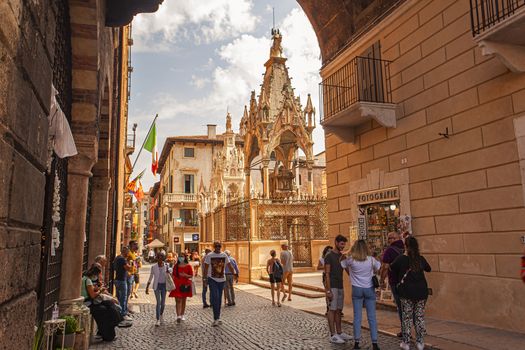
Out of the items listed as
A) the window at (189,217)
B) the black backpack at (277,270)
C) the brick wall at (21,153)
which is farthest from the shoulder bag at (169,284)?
the window at (189,217)

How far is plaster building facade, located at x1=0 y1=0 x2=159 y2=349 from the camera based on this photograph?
205cm

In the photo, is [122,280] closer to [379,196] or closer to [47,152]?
[379,196]

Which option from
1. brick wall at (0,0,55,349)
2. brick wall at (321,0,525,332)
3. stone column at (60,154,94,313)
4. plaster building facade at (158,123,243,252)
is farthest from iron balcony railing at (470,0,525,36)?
plaster building facade at (158,123,243,252)

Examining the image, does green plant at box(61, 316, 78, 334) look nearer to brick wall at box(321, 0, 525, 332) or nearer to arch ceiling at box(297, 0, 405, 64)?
brick wall at box(321, 0, 525, 332)

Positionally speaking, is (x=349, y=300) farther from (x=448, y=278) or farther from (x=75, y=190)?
(x=75, y=190)

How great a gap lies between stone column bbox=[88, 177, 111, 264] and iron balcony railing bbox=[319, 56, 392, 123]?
604 centimetres

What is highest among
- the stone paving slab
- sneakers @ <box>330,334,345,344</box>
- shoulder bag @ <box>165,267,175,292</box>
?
shoulder bag @ <box>165,267,175,292</box>

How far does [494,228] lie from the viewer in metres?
7.27

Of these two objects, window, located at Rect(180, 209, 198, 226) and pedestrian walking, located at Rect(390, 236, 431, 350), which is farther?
window, located at Rect(180, 209, 198, 226)

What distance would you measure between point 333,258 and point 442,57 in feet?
15.6

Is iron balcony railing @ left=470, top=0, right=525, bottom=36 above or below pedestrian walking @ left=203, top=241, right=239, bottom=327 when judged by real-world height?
above

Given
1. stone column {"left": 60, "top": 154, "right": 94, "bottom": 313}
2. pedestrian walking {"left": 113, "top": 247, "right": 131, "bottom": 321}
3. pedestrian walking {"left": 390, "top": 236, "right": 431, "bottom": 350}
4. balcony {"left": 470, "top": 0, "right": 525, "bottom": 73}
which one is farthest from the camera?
pedestrian walking {"left": 113, "top": 247, "right": 131, "bottom": 321}

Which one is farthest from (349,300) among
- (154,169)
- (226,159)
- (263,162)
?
(226,159)

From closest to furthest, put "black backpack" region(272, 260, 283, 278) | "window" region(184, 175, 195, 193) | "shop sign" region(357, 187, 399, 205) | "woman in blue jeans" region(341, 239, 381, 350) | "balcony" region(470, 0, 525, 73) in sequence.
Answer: "balcony" region(470, 0, 525, 73)
"woman in blue jeans" region(341, 239, 381, 350)
"shop sign" region(357, 187, 399, 205)
"black backpack" region(272, 260, 283, 278)
"window" region(184, 175, 195, 193)
